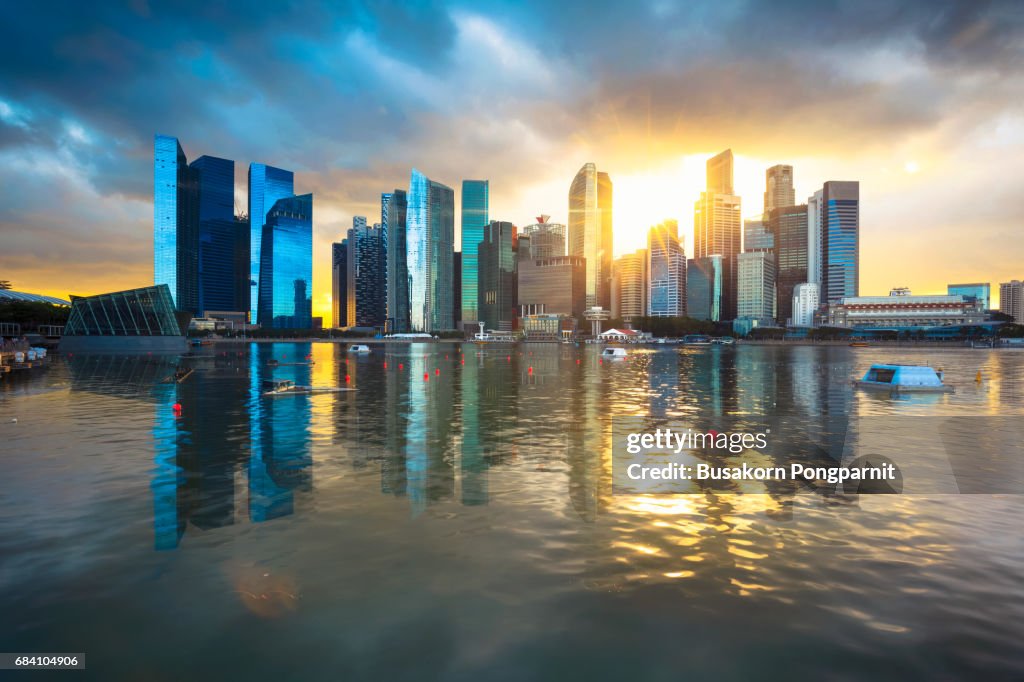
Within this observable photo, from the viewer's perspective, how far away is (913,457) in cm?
2242

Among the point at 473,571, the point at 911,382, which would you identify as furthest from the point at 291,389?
the point at 911,382

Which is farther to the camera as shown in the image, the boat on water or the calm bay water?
the boat on water

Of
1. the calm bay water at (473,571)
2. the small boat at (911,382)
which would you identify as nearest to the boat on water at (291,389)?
the calm bay water at (473,571)

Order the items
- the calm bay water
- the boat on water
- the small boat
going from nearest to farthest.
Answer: the calm bay water < the boat on water < the small boat

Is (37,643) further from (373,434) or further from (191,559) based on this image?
(373,434)

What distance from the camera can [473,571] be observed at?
11.4 m

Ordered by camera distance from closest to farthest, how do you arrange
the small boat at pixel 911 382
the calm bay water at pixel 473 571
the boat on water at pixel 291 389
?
1. the calm bay water at pixel 473 571
2. the boat on water at pixel 291 389
3. the small boat at pixel 911 382

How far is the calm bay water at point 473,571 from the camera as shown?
845 cm

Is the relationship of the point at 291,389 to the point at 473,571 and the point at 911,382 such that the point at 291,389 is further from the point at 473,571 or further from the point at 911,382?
the point at 911,382

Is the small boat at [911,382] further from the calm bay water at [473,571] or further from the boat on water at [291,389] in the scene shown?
the boat on water at [291,389]

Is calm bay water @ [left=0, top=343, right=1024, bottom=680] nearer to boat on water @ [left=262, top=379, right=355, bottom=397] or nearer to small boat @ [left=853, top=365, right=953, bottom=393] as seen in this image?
boat on water @ [left=262, top=379, right=355, bottom=397]

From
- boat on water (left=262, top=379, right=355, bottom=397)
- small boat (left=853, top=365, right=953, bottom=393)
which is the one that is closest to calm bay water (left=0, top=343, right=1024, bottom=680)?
boat on water (left=262, top=379, right=355, bottom=397)

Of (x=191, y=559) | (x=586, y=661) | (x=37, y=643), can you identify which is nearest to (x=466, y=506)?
(x=191, y=559)

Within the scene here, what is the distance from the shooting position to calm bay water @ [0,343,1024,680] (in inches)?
332
